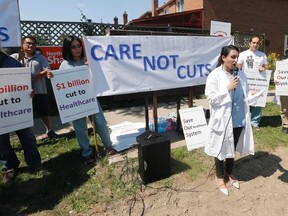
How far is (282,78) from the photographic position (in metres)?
4.98

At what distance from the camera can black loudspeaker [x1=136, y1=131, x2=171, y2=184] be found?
344cm

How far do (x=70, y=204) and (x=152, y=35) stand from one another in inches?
114

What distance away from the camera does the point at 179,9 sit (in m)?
19.9

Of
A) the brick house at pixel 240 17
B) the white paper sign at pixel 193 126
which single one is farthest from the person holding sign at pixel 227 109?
the brick house at pixel 240 17

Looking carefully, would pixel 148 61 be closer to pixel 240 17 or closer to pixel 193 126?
pixel 193 126

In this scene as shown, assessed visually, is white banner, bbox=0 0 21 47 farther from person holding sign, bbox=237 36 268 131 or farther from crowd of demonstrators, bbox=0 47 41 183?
person holding sign, bbox=237 36 268 131

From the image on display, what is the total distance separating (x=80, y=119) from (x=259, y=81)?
3.68 metres

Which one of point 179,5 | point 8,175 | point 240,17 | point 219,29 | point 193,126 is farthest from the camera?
point 179,5

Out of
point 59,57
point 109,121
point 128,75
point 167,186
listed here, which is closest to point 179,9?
point 59,57

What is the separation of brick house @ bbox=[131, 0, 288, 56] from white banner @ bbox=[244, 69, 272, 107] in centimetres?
974

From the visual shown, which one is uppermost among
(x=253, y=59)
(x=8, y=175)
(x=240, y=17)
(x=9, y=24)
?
(x=240, y=17)

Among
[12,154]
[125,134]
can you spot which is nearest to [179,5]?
[125,134]

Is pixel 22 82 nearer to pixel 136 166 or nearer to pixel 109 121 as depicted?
pixel 136 166

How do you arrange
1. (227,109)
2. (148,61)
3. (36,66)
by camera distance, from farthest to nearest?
(36,66) → (148,61) → (227,109)
